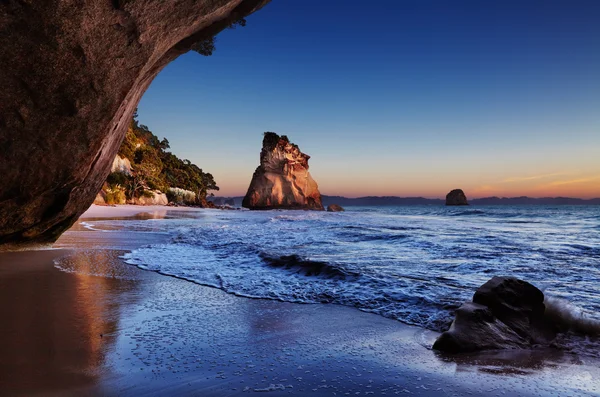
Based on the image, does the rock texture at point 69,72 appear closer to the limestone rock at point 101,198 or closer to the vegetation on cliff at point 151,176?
the limestone rock at point 101,198

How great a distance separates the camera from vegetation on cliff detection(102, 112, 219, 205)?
143 ft

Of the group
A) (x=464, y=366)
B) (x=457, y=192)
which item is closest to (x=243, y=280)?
(x=464, y=366)

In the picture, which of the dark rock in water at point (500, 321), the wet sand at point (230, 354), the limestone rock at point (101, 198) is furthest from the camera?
the limestone rock at point (101, 198)

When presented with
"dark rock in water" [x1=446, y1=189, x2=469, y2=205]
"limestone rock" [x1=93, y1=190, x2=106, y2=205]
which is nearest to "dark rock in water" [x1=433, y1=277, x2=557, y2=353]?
"limestone rock" [x1=93, y1=190, x2=106, y2=205]

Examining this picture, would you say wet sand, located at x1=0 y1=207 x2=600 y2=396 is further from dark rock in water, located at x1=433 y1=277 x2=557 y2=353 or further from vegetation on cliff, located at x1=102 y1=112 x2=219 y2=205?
vegetation on cliff, located at x1=102 y1=112 x2=219 y2=205

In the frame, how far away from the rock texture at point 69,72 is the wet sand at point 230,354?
5.34ft

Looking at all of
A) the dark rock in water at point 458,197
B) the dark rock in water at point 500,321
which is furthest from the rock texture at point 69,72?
the dark rock in water at point 458,197

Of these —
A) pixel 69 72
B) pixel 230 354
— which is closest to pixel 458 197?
pixel 69 72

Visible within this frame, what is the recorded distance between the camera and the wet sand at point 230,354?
2350mm

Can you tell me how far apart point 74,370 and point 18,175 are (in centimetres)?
353

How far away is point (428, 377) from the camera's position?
2578 millimetres

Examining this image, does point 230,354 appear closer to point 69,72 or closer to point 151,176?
point 69,72

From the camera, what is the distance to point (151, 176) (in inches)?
1964

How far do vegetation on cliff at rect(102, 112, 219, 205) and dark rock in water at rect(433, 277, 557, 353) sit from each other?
135ft
